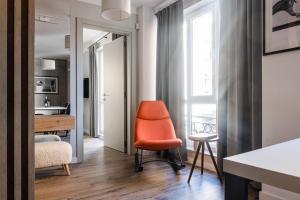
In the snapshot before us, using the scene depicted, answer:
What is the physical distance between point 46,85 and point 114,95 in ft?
3.87

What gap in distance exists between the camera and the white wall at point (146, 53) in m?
3.89

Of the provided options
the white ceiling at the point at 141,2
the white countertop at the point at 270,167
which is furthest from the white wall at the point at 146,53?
the white countertop at the point at 270,167

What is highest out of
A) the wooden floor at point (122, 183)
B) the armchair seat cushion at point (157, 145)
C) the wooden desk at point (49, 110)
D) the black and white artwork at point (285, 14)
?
the black and white artwork at point (285, 14)

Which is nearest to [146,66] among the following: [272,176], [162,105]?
[162,105]

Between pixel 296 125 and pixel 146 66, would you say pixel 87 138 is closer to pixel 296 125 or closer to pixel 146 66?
pixel 146 66

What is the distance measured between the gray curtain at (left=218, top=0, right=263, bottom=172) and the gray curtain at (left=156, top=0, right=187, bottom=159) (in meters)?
0.77

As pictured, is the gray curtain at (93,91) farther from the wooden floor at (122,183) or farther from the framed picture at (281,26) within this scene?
the framed picture at (281,26)

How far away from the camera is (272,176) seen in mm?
591

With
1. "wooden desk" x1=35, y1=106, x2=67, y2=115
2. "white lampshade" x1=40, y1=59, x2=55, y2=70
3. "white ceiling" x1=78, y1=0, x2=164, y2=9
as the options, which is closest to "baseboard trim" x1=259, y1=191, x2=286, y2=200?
"wooden desk" x1=35, y1=106, x2=67, y2=115

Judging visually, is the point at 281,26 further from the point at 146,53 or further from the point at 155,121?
the point at 146,53

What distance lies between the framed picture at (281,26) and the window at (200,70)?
1.21 metres
